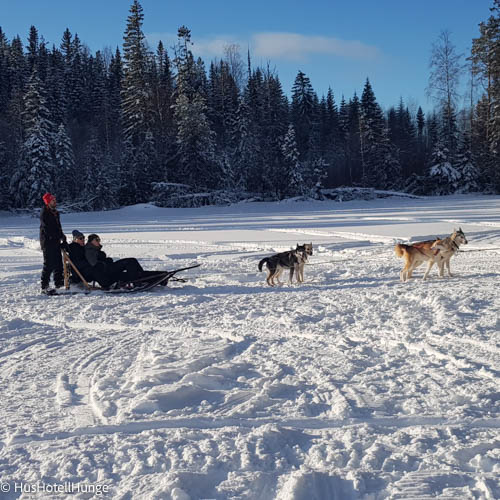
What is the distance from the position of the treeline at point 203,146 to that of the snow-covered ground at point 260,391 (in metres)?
28.1

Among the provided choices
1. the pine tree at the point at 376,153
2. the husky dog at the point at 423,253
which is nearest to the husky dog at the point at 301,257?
the husky dog at the point at 423,253

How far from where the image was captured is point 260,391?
12.5 ft

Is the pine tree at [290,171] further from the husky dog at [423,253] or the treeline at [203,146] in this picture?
the husky dog at [423,253]

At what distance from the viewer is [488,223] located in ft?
51.4

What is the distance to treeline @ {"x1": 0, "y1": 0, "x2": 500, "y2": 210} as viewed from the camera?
115ft

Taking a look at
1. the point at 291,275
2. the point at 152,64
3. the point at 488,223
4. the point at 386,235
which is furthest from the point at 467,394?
the point at 152,64

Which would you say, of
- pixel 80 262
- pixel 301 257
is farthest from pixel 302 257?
pixel 80 262

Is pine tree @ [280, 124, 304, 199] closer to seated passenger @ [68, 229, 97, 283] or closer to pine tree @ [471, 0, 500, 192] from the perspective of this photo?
pine tree @ [471, 0, 500, 192]

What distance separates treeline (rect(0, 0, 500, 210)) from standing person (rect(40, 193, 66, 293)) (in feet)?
83.4

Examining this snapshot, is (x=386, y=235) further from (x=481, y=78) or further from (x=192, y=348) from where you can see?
(x=481, y=78)

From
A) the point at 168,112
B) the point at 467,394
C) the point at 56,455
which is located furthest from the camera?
the point at 168,112

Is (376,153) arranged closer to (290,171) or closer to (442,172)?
(442,172)

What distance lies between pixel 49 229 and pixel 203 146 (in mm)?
27659

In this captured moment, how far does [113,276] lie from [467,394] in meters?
6.39
